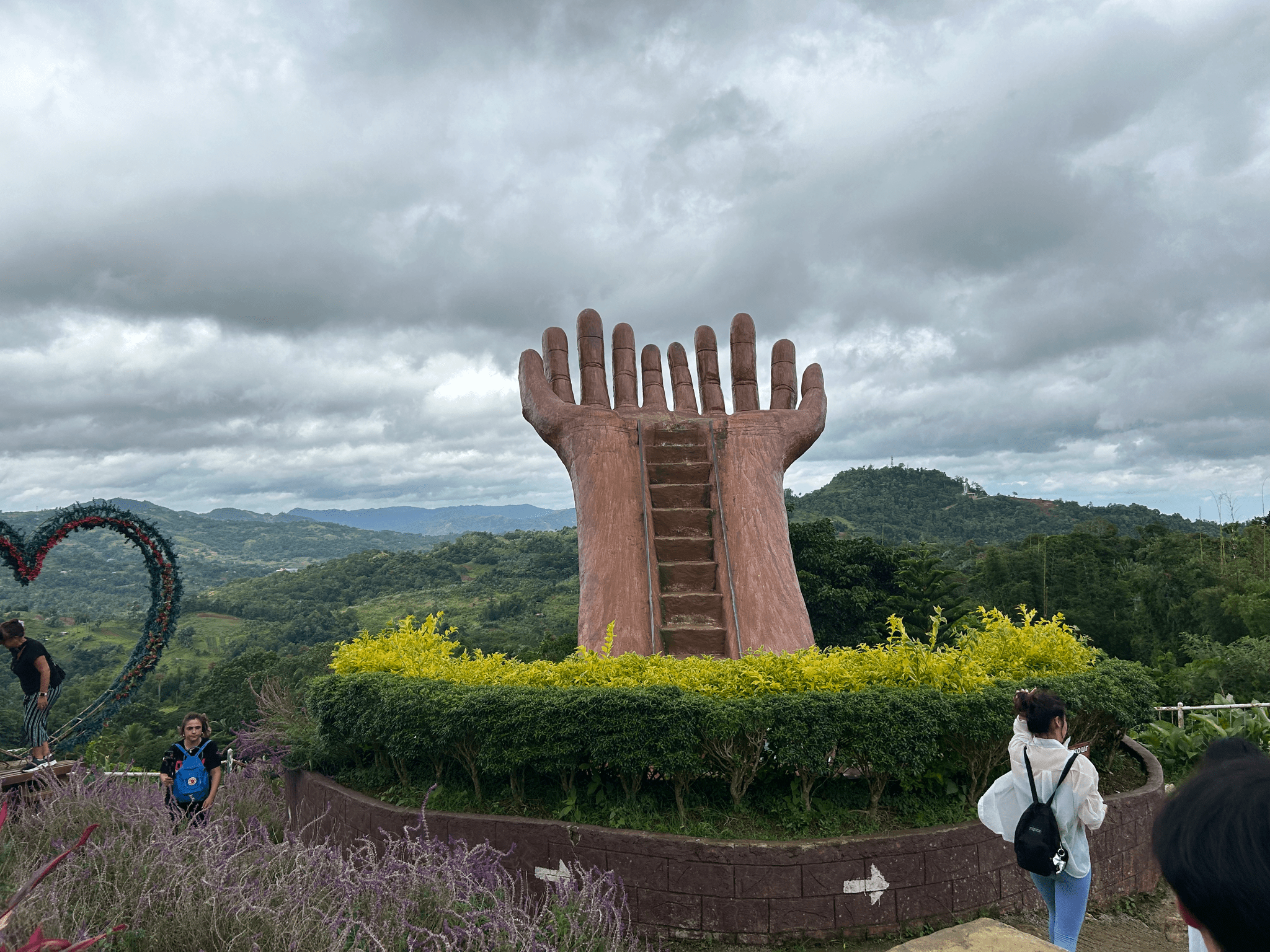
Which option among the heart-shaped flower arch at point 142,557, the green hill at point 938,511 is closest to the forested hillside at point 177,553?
the heart-shaped flower arch at point 142,557

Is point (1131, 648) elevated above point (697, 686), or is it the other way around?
point (697, 686)

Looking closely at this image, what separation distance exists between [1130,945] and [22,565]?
808cm

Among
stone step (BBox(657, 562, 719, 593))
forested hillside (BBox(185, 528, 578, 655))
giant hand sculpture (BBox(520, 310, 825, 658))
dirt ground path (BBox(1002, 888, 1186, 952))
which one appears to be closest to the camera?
dirt ground path (BBox(1002, 888, 1186, 952))

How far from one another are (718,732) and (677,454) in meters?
4.85

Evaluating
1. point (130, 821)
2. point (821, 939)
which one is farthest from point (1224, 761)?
point (130, 821)

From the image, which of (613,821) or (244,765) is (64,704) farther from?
(613,821)

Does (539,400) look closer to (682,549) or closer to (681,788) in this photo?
(682,549)

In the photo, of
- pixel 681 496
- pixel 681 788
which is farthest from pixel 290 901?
pixel 681 496

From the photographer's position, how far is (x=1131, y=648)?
21141 mm

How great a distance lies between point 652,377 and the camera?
997 centimetres

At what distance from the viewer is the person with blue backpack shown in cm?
448

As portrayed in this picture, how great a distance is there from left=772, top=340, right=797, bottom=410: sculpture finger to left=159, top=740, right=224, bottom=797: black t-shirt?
6.86m

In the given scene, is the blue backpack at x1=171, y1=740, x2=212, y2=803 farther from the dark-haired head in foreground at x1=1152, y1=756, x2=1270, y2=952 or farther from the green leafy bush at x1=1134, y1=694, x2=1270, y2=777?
the green leafy bush at x1=1134, y1=694, x2=1270, y2=777

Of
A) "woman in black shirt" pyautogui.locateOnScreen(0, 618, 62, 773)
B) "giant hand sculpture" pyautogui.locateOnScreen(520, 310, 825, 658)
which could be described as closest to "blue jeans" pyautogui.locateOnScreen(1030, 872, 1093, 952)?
"giant hand sculpture" pyautogui.locateOnScreen(520, 310, 825, 658)
